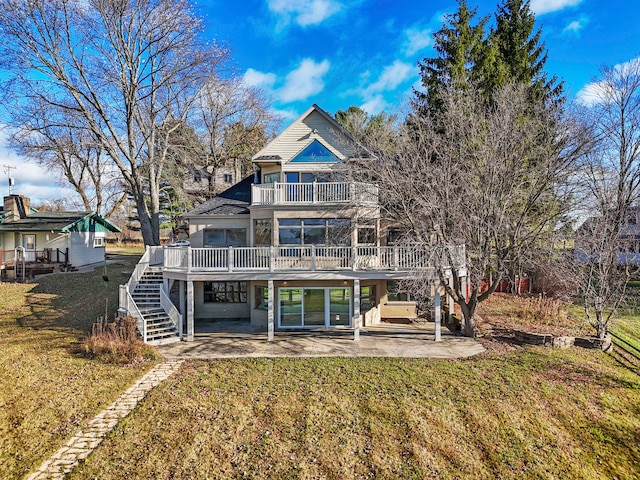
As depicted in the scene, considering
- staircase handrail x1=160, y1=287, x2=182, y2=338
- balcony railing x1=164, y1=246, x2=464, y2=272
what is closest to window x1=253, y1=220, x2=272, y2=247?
balcony railing x1=164, y1=246, x2=464, y2=272

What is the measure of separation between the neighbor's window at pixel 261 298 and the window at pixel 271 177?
17.6 ft

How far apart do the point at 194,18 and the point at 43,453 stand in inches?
816

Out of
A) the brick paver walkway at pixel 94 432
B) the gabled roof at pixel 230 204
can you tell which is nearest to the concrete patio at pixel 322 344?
the brick paver walkway at pixel 94 432

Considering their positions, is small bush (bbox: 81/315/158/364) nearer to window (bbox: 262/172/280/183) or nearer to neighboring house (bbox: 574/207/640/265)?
window (bbox: 262/172/280/183)

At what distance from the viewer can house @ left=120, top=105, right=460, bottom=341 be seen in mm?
13242

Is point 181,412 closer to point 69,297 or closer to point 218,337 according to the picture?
point 218,337

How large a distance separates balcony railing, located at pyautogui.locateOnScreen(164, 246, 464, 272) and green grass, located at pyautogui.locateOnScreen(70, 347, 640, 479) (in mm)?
3904

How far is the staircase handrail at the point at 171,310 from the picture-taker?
1336 cm

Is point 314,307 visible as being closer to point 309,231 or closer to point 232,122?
point 309,231

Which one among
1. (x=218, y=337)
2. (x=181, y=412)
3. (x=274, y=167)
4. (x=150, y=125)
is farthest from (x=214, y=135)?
(x=181, y=412)

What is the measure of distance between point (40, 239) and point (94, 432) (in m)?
22.0

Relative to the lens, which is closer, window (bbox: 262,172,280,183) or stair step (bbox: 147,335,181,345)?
stair step (bbox: 147,335,181,345)

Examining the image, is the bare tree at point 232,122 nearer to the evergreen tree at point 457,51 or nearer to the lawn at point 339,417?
the evergreen tree at point 457,51

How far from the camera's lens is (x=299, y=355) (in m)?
11.6
